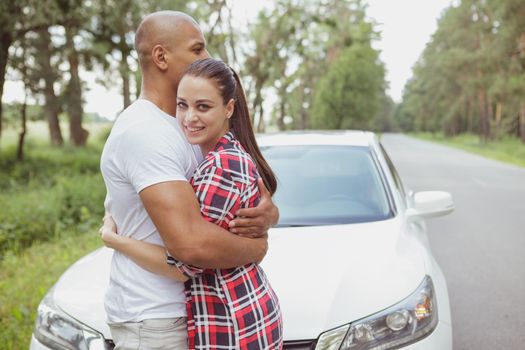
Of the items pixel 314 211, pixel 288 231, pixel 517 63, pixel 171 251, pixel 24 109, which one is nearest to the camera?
pixel 171 251

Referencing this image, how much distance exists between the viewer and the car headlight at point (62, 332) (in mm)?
2352

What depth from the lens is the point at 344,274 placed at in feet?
8.61

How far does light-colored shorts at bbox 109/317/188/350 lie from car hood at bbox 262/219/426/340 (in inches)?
26.8

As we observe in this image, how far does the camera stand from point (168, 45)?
5.59ft

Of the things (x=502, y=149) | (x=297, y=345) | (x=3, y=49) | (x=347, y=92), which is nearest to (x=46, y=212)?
(x=297, y=345)

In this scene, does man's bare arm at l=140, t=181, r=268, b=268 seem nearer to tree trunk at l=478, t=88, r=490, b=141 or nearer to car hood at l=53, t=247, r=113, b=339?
car hood at l=53, t=247, r=113, b=339

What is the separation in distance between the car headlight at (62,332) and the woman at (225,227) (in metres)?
0.85

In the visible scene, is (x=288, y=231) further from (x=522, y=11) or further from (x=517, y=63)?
(x=517, y=63)

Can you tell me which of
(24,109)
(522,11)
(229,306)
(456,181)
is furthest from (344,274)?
(522,11)

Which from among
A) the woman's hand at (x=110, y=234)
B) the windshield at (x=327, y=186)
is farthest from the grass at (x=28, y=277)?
the woman's hand at (x=110, y=234)

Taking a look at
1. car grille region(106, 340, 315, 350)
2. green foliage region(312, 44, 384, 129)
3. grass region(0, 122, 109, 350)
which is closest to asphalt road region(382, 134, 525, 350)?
car grille region(106, 340, 315, 350)

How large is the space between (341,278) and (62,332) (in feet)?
4.14

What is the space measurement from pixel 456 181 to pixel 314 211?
11855 mm

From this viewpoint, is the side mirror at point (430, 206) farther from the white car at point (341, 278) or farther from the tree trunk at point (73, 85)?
the tree trunk at point (73, 85)
